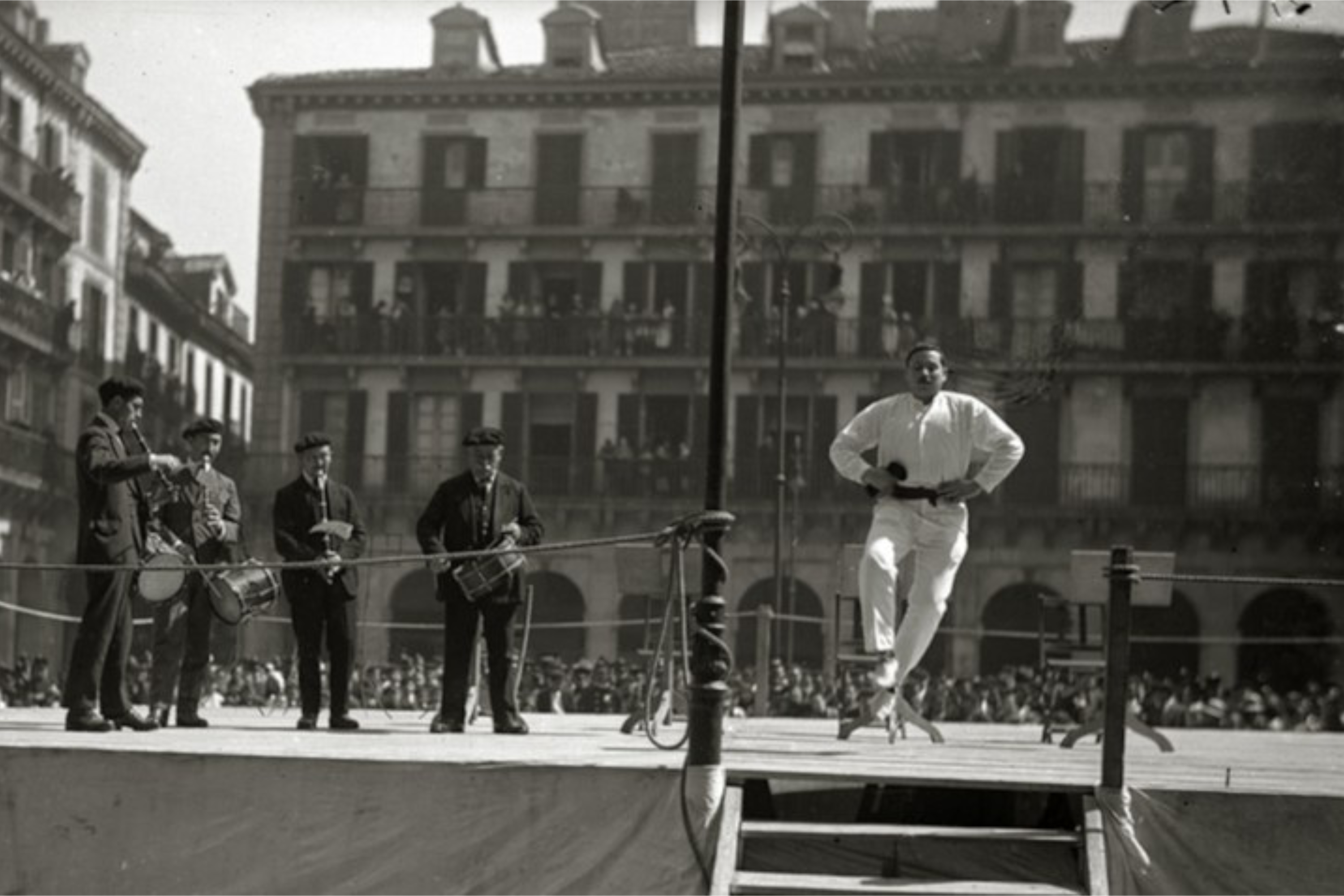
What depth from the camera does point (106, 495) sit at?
32.1ft

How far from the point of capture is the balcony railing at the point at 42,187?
38.5 metres

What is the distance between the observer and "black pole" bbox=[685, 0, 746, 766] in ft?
26.3

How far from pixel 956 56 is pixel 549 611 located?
46.1ft

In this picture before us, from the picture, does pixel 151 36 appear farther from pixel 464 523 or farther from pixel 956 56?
pixel 464 523

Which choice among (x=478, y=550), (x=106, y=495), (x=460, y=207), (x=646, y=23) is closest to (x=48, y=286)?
(x=460, y=207)

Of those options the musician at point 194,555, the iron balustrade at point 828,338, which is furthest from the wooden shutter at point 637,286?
the musician at point 194,555

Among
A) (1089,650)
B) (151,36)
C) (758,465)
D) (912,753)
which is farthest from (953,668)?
(912,753)

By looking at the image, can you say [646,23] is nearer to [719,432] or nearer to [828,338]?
[828,338]

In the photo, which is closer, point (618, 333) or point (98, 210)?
point (618, 333)

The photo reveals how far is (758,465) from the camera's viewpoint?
4044 centimetres

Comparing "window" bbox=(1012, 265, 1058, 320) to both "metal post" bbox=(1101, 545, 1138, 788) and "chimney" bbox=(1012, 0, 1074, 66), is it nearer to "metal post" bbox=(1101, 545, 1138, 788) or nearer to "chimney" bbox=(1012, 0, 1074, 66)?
"chimney" bbox=(1012, 0, 1074, 66)

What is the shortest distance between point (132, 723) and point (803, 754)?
3343 mm

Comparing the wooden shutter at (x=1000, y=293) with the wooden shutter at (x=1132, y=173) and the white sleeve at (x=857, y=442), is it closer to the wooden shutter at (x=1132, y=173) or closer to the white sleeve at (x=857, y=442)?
the wooden shutter at (x=1132, y=173)

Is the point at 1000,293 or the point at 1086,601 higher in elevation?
the point at 1000,293
